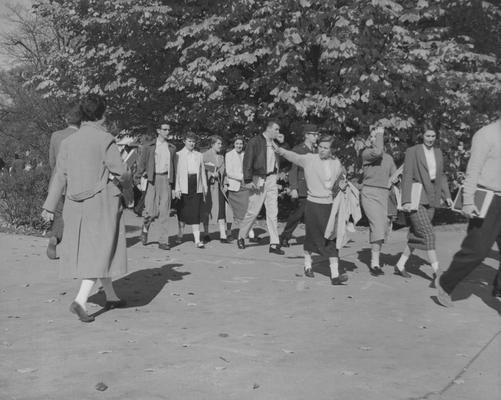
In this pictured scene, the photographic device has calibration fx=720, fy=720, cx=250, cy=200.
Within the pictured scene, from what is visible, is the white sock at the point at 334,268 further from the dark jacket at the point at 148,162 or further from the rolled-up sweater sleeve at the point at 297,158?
the dark jacket at the point at 148,162

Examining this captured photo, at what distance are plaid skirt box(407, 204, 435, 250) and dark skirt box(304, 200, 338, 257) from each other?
93cm

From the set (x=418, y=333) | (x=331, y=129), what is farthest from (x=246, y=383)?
(x=331, y=129)

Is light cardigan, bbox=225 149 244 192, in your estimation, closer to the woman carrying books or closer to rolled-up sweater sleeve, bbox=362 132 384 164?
rolled-up sweater sleeve, bbox=362 132 384 164

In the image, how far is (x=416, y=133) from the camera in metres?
15.6

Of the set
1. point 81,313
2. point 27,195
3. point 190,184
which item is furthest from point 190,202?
point 81,313

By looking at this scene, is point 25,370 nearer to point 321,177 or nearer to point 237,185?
point 321,177

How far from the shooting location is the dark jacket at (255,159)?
1048 cm

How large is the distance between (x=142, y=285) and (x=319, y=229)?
6.78 ft

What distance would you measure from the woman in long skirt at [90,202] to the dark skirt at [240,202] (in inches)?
218

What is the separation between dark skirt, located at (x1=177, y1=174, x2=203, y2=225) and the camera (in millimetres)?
11227

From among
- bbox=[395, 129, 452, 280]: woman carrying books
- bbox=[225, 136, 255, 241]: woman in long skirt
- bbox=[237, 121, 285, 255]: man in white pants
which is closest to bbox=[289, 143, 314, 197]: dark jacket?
bbox=[237, 121, 285, 255]: man in white pants

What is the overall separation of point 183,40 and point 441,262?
28.4 ft

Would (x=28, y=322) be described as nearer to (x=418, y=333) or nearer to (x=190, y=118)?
(x=418, y=333)

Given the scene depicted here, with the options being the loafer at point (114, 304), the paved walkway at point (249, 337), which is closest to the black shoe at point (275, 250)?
the paved walkway at point (249, 337)
